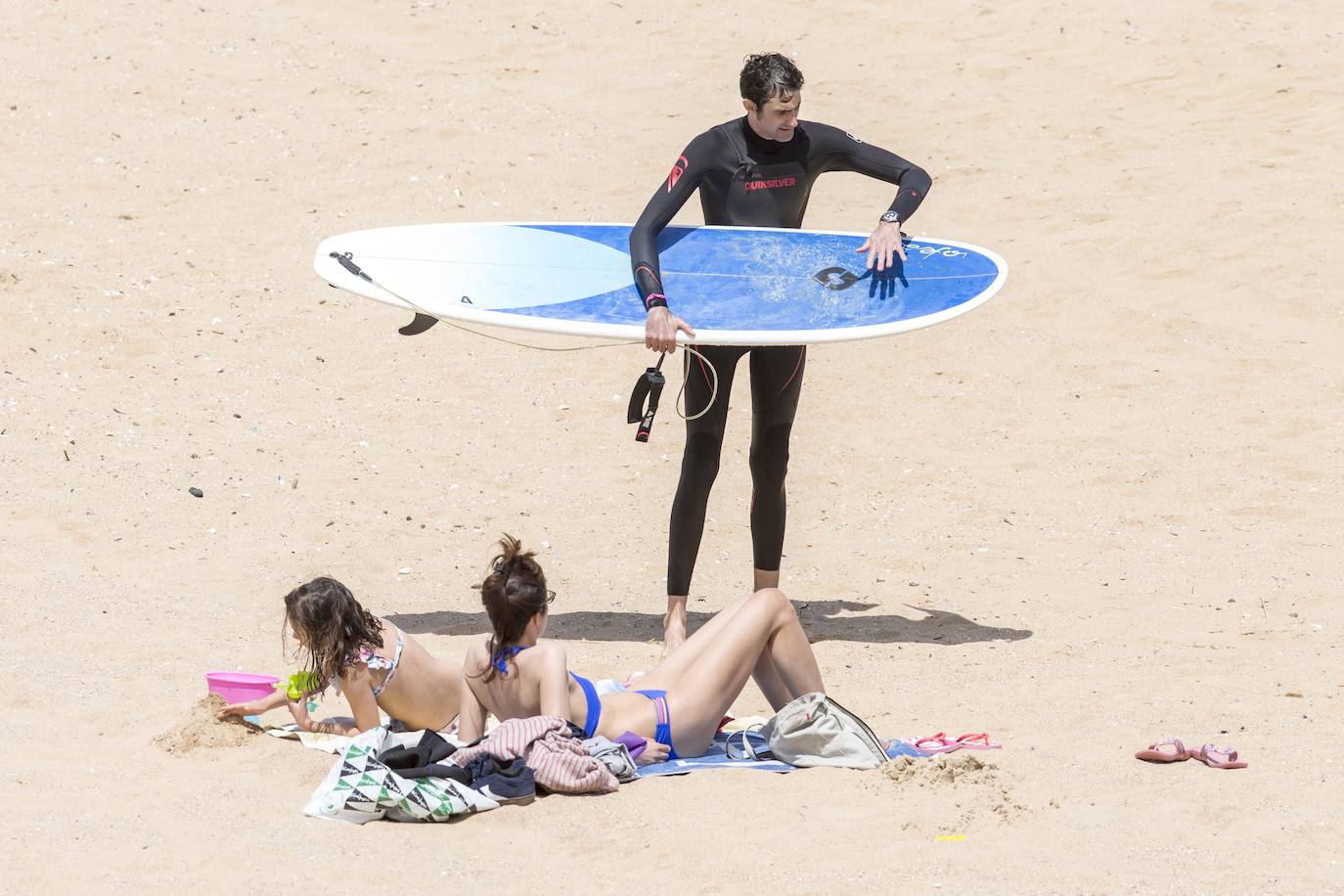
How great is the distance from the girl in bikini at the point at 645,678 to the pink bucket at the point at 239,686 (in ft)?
2.06

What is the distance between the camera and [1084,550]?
663 centimetres

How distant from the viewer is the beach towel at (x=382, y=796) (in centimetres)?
387

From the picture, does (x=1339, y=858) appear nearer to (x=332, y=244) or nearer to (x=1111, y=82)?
(x=332, y=244)

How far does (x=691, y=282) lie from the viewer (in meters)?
5.71

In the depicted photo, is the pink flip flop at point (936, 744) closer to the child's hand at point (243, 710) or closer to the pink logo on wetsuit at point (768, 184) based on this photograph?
the child's hand at point (243, 710)

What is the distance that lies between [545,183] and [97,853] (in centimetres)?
717

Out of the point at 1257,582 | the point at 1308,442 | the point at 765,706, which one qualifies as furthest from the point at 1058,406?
the point at 765,706

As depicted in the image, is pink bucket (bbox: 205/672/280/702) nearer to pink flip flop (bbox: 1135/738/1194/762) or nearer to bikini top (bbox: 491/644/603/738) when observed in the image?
bikini top (bbox: 491/644/603/738)

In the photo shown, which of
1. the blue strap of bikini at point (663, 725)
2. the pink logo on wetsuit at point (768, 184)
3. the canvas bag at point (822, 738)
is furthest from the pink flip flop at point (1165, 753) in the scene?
the pink logo on wetsuit at point (768, 184)

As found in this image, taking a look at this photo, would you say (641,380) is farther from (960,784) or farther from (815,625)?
(960,784)

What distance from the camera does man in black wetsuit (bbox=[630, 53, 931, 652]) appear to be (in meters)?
5.43

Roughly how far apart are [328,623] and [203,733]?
20.1 inches

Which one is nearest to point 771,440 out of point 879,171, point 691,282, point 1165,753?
point 691,282

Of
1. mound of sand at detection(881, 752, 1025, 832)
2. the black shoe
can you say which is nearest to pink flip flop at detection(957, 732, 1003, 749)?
mound of sand at detection(881, 752, 1025, 832)
